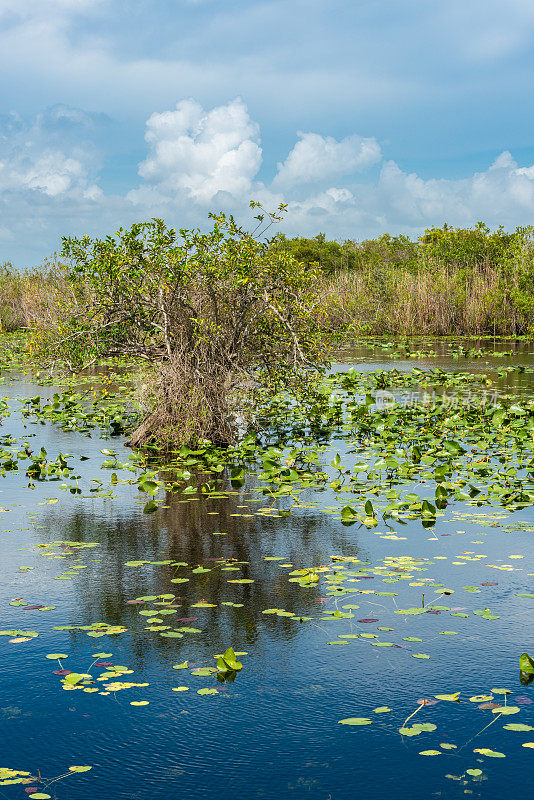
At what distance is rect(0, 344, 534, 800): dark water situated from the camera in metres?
3.86

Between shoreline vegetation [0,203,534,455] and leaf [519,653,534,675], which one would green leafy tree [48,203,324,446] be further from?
leaf [519,653,534,675]

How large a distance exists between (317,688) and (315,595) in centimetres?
154

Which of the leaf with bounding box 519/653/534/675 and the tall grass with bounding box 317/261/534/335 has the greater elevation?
the tall grass with bounding box 317/261/534/335

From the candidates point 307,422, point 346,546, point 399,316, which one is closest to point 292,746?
point 346,546

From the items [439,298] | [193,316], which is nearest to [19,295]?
[439,298]

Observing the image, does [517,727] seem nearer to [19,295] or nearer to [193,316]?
[193,316]

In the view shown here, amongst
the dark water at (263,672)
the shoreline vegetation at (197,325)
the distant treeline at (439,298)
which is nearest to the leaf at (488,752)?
the dark water at (263,672)

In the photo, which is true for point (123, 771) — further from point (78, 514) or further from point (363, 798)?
point (78, 514)

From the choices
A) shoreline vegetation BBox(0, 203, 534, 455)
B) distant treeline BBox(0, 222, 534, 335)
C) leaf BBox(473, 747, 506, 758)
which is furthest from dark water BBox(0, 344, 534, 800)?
distant treeline BBox(0, 222, 534, 335)

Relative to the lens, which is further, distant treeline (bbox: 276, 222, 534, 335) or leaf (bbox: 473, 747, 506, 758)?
distant treeline (bbox: 276, 222, 534, 335)

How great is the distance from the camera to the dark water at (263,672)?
3.86 m

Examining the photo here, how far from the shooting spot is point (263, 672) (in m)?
4.86

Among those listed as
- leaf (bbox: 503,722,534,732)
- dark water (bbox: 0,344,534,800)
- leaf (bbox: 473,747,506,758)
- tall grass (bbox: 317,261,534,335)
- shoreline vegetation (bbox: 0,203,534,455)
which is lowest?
leaf (bbox: 473,747,506,758)

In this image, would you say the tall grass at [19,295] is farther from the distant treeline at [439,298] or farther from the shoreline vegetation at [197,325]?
the shoreline vegetation at [197,325]
